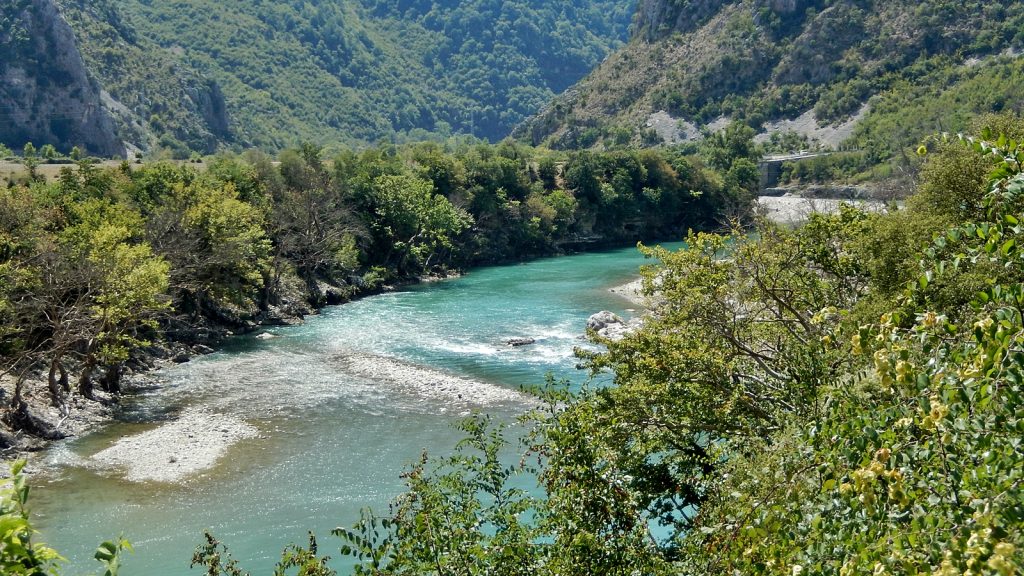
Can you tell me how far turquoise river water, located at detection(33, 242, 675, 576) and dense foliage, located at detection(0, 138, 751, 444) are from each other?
9.39 feet

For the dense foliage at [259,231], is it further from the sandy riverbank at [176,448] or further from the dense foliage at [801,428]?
the dense foliage at [801,428]

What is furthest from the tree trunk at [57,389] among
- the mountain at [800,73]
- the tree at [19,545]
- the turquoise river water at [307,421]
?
the mountain at [800,73]

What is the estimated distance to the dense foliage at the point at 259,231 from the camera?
1169 inches

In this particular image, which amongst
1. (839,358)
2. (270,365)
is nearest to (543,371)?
(270,365)

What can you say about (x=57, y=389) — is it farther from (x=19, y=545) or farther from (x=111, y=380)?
(x=19, y=545)

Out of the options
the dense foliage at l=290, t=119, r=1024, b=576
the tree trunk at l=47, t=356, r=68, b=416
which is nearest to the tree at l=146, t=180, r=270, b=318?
the tree trunk at l=47, t=356, r=68, b=416

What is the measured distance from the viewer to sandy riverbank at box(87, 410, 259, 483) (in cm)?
2417

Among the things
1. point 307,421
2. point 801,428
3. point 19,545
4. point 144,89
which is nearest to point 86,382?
point 307,421

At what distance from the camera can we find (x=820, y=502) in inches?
240

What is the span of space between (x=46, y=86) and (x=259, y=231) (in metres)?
92.9

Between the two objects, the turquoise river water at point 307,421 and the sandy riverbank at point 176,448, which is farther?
the sandy riverbank at point 176,448

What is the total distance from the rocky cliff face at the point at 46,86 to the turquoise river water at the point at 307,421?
86.6 m

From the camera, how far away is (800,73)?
14312 cm

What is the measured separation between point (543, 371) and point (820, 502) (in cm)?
2845
